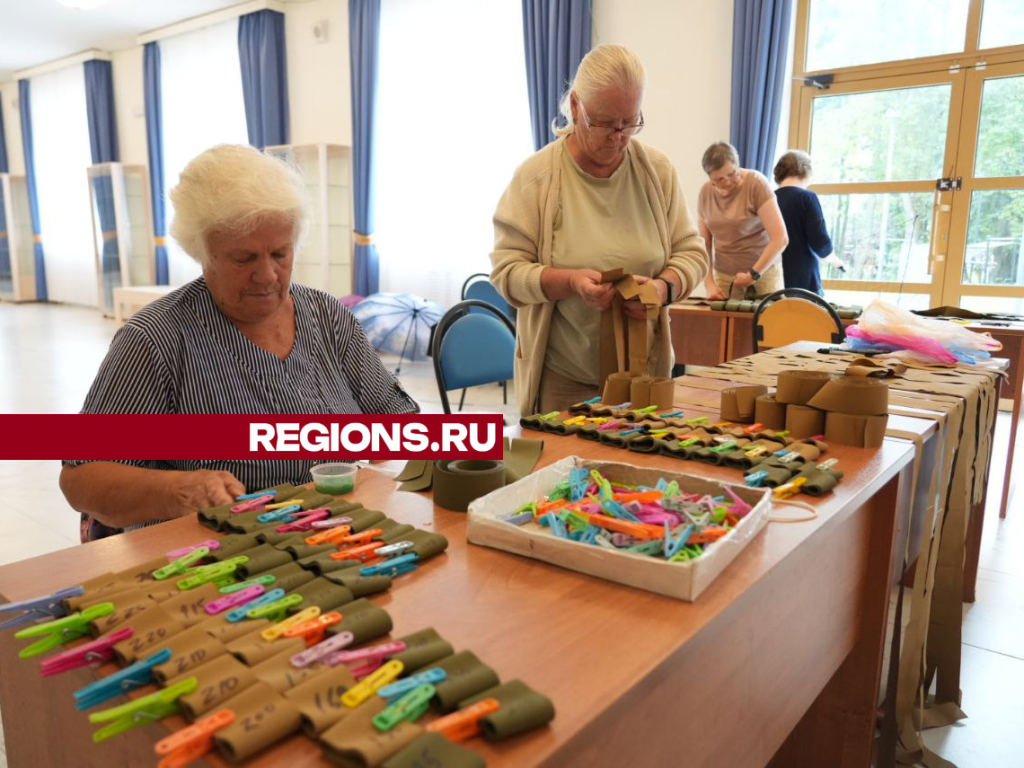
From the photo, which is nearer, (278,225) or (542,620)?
(542,620)

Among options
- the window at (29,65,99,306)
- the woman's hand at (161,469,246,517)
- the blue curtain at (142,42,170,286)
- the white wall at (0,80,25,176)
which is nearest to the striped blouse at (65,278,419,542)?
the woman's hand at (161,469,246,517)

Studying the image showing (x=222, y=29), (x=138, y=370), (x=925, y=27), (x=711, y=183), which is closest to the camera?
(x=138, y=370)

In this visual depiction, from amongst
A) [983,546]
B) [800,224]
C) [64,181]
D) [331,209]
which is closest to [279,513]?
[983,546]

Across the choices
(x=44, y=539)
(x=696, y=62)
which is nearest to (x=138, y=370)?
(x=44, y=539)

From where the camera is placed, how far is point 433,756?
1.78ft

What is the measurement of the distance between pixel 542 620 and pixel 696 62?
205 inches

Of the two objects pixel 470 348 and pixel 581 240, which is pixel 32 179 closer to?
pixel 470 348

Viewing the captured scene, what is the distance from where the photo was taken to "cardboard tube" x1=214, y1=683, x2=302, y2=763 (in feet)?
1.81

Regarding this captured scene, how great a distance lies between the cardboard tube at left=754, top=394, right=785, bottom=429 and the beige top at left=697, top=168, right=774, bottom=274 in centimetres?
257

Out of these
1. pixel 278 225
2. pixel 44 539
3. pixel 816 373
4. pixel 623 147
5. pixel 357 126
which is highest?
pixel 357 126

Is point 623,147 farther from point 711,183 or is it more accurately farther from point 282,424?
point 711,183

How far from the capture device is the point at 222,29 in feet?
27.0

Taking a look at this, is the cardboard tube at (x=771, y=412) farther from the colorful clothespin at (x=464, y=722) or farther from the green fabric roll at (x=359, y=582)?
the colorful clothespin at (x=464, y=722)

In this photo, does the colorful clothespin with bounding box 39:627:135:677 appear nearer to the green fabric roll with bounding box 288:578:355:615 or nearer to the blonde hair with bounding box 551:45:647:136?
the green fabric roll with bounding box 288:578:355:615
